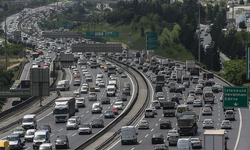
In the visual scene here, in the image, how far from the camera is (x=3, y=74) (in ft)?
518

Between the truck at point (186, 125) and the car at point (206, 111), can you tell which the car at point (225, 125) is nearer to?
the truck at point (186, 125)

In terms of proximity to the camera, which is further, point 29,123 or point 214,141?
point 29,123

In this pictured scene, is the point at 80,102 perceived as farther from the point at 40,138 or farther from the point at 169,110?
the point at 40,138

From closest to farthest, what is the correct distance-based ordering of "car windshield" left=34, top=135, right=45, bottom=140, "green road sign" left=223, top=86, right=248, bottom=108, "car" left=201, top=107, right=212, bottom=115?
1. "green road sign" left=223, top=86, right=248, bottom=108
2. "car windshield" left=34, top=135, right=45, bottom=140
3. "car" left=201, top=107, right=212, bottom=115

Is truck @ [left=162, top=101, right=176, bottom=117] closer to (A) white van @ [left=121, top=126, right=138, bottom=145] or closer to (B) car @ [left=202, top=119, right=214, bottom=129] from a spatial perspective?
(B) car @ [left=202, top=119, right=214, bottom=129]

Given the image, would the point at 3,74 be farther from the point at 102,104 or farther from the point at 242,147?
the point at 242,147

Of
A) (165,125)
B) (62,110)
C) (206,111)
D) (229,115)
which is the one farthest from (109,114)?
(229,115)

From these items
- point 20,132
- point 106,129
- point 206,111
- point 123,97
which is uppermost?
point 20,132

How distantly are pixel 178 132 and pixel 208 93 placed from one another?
33.3m

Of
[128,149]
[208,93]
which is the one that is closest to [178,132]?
[128,149]

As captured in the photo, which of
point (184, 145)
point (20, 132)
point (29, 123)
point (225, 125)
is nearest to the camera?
point (184, 145)

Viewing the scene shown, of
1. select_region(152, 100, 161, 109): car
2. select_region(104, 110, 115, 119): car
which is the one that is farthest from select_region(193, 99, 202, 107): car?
select_region(104, 110, 115, 119): car

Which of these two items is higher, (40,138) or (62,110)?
(40,138)

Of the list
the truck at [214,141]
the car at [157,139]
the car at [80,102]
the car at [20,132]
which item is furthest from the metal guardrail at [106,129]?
the truck at [214,141]
